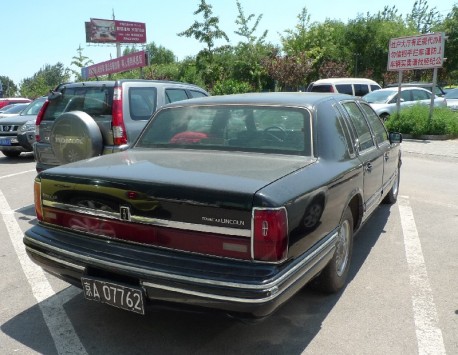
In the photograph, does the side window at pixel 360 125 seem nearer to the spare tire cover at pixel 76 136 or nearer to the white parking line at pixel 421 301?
the white parking line at pixel 421 301

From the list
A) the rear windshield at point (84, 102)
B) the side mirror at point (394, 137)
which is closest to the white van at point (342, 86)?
the side mirror at point (394, 137)

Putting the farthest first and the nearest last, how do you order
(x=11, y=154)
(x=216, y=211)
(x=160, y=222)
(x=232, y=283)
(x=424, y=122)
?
(x=424, y=122)
(x=11, y=154)
(x=160, y=222)
(x=216, y=211)
(x=232, y=283)

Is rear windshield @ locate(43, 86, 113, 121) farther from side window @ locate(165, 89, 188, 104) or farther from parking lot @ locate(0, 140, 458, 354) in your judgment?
parking lot @ locate(0, 140, 458, 354)

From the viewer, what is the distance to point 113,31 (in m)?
52.5

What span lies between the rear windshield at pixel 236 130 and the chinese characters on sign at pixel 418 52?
1115 cm

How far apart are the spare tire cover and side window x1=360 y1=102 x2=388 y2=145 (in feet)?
10.1

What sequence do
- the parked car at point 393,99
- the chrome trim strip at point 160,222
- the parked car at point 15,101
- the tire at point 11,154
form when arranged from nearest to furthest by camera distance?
1. the chrome trim strip at point 160,222
2. the tire at point 11,154
3. the parked car at point 393,99
4. the parked car at point 15,101

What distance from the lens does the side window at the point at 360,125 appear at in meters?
4.22

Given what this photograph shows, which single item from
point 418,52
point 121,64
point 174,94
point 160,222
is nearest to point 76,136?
point 174,94

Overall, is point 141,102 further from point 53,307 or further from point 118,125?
point 53,307

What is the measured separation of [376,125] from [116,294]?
141 inches

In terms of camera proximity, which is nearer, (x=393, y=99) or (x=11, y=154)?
(x=11, y=154)

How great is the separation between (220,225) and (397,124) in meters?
12.9

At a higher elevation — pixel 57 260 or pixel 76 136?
pixel 76 136
